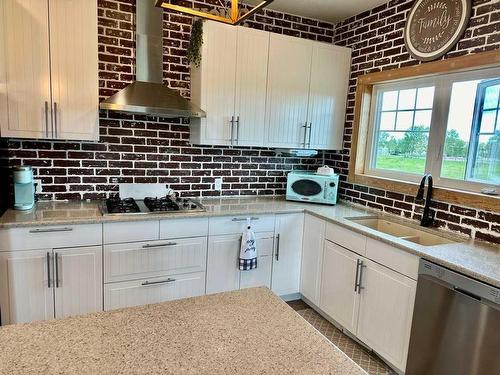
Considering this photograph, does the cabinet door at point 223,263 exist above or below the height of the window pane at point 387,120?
below

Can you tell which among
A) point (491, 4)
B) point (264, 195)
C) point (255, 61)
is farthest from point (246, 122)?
point (491, 4)

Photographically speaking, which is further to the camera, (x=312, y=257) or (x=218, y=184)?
(x=218, y=184)

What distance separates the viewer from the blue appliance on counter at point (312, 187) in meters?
3.21

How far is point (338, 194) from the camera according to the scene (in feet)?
11.7

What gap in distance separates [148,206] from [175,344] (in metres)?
1.88

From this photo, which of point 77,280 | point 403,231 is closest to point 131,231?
point 77,280

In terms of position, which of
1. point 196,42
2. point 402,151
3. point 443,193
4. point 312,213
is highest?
point 196,42

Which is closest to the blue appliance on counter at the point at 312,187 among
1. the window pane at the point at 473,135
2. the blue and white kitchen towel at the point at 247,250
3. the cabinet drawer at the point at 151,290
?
the blue and white kitchen towel at the point at 247,250

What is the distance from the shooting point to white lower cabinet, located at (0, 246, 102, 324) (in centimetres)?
223

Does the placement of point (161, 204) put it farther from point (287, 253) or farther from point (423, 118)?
point (423, 118)

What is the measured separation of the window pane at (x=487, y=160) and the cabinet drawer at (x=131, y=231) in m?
2.29

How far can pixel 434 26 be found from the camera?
8.26 feet

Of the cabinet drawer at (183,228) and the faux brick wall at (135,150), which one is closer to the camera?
the cabinet drawer at (183,228)

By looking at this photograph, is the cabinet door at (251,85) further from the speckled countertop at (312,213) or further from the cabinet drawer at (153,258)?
the cabinet drawer at (153,258)
